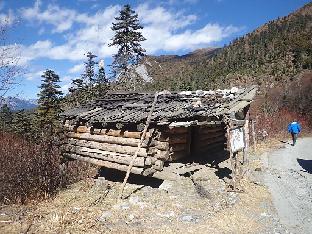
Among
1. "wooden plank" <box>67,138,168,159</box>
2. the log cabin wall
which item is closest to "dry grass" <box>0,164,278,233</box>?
"wooden plank" <box>67,138,168,159</box>

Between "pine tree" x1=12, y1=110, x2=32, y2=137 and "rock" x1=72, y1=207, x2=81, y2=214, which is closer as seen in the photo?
"rock" x1=72, y1=207, x2=81, y2=214

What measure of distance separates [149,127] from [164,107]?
3.38 ft

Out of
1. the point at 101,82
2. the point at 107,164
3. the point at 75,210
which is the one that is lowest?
the point at 75,210

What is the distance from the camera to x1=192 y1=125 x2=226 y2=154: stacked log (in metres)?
15.6

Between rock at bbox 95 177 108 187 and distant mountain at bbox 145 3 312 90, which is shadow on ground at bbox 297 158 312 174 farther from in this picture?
distant mountain at bbox 145 3 312 90

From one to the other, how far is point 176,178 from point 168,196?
103cm

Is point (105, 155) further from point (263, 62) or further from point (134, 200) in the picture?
point (263, 62)

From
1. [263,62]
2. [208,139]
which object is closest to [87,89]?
[208,139]

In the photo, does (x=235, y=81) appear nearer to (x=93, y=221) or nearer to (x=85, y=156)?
(x=85, y=156)

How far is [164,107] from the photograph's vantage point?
1246 cm

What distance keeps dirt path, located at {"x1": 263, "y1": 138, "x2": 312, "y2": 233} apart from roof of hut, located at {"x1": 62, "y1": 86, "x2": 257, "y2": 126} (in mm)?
3038

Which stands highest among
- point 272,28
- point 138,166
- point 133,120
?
point 272,28

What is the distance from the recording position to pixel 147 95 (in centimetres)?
1478

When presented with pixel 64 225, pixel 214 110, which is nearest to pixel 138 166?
pixel 214 110
